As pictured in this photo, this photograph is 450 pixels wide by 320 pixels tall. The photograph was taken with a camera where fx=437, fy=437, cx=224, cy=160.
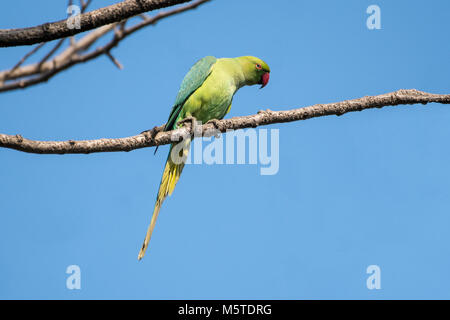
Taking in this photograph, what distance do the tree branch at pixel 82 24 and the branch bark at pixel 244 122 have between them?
71cm

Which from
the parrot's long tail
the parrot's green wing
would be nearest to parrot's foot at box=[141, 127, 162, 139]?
the parrot's long tail

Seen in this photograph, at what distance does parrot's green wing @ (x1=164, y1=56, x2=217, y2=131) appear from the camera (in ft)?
15.3

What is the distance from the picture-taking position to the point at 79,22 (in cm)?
197

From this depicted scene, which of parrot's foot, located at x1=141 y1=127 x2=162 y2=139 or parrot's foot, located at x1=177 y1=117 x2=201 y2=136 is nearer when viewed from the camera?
parrot's foot, located at x1=141 y1=127 x2=162 y2=139

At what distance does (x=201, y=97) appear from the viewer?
4.64 m

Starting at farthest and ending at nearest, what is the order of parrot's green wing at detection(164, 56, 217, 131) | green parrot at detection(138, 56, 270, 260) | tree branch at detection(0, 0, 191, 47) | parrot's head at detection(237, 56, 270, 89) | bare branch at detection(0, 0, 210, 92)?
parrot's head at detection(237, 56, 270, 89)
parrot's green wing at detection(164, 56, 217, 131)
green parrot at detection(138, 56, 270, 260)
bare branch at detection(0, 0, 210, 92)
tree branch at detection(0, 0, 191, 47)

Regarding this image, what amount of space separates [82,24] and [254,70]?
137 inches

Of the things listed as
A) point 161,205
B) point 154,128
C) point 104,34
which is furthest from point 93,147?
point 104,34

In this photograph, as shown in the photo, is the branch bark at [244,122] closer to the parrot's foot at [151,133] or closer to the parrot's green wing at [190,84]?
the parrot's foot at [151,133]

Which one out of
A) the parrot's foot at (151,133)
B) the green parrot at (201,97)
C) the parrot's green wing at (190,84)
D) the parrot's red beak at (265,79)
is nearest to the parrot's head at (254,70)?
the parrot's red beak at (265,79)

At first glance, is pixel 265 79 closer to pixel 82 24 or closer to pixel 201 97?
pixel 201 97

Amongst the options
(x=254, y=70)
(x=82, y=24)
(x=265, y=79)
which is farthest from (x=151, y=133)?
(x=265, y=79)

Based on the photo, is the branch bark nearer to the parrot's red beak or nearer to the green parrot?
the green parrot
